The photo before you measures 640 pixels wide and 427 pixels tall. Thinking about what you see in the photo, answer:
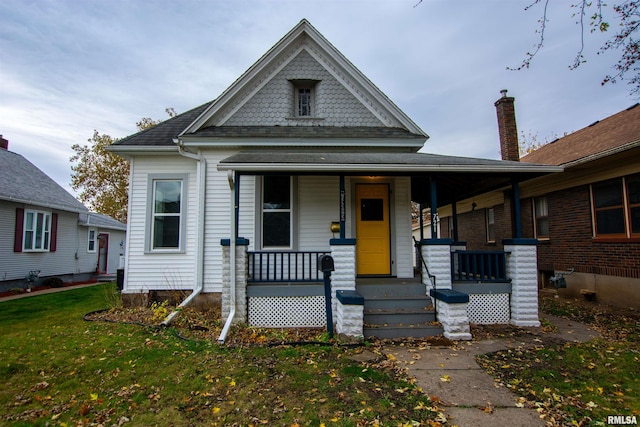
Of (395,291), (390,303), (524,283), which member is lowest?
(390,303)

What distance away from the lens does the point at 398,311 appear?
576 centimetres

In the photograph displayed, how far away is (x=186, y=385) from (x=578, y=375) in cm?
477

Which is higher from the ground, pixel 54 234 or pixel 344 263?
pixel 54 234

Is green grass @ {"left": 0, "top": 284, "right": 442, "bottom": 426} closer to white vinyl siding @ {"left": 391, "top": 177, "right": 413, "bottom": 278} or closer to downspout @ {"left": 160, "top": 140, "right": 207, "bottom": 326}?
downspout @ {"left": 160, "top": 140, "right": 207, "bottom": 326}

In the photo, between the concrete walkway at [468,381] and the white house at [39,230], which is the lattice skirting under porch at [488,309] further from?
the white house at [39,230]

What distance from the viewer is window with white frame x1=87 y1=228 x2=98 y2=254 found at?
16.3m

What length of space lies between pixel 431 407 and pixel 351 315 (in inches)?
87.1

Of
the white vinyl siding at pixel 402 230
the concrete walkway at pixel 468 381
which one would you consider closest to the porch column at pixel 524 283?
the concrete walkway at pixel 468 381

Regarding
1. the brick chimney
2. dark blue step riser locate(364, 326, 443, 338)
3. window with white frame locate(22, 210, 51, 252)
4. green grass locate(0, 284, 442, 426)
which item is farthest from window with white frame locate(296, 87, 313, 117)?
window with white frame locate(22, 210, 51, 252)

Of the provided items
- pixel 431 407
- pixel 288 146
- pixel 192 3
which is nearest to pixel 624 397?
pixel 431 407

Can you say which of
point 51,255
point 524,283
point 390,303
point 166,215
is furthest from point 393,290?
point 51,255

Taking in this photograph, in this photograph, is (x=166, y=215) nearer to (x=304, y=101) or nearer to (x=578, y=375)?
(x=304, y=101)

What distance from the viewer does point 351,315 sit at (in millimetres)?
5270

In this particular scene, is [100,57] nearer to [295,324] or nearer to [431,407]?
[295,324]
